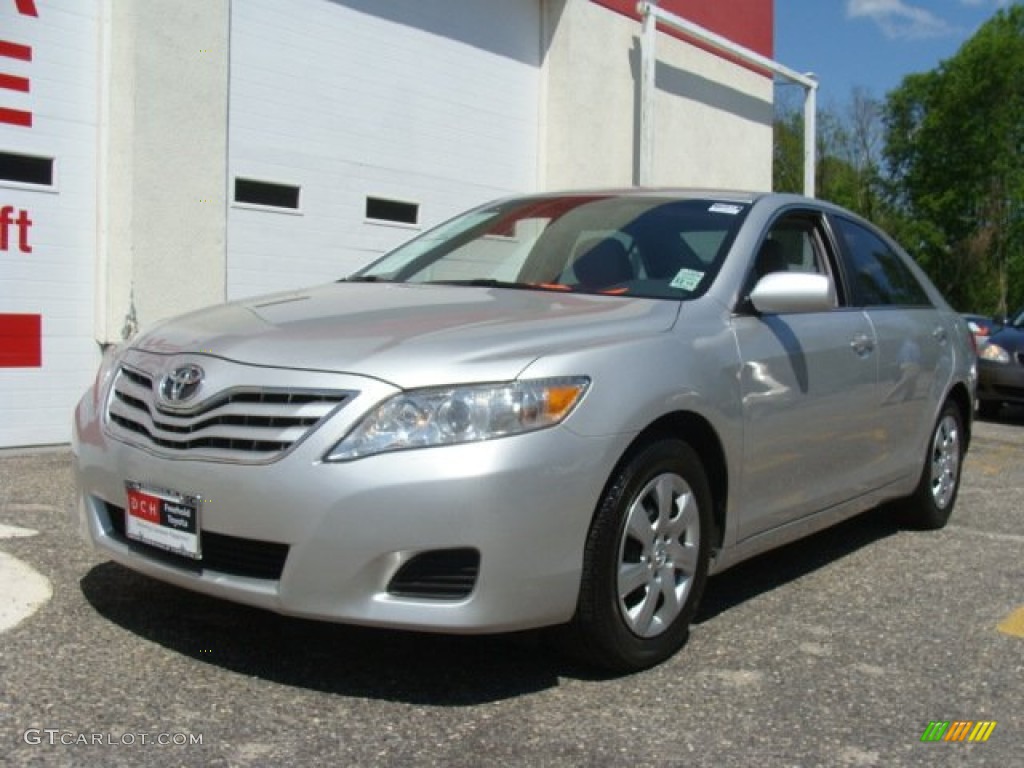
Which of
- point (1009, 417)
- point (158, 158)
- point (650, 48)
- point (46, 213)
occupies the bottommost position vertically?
→ point (1009, 417)

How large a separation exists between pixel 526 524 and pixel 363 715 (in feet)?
2.27

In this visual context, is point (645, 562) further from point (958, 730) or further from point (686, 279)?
point (686, 279)

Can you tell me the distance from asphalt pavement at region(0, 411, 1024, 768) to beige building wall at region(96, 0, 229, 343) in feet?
13.1

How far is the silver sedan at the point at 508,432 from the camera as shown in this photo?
2934mm

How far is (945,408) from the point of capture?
5.70m

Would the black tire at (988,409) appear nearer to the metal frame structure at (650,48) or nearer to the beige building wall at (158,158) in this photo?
the metal frame structure at (650,48)

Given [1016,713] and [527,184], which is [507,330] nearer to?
[1016,713]

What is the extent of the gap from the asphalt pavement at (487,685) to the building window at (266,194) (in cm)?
504

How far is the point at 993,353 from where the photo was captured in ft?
39.5

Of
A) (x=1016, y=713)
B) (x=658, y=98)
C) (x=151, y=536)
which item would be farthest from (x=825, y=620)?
(x=658, y=98)

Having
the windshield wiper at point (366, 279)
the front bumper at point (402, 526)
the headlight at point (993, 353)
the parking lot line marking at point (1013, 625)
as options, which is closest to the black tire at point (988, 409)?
the headlight at point (993, 353)

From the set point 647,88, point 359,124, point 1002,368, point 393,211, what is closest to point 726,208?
point 359,124

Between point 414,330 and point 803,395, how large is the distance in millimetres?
1652

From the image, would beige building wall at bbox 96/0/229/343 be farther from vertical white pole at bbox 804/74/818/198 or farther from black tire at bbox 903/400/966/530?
→ vertical white pole at bbox 804/74/818/198
